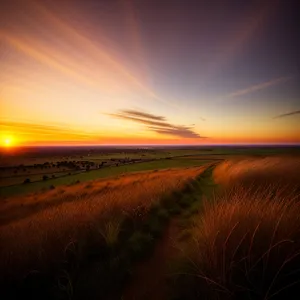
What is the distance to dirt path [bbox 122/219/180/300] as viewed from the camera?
2.70 m

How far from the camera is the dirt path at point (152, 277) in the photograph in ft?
8.85

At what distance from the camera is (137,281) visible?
300 cm

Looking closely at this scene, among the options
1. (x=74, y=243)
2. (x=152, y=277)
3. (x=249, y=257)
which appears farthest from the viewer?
(x=74, y=243)

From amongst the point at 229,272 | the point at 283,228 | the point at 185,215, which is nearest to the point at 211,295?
the point at 229,272

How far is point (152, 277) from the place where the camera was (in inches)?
120

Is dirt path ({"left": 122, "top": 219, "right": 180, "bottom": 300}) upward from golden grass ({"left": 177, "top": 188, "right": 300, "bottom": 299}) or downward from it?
downward

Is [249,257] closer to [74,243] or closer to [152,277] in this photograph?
[152,277]

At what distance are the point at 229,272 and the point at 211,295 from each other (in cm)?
33

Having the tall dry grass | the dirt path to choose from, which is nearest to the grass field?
the dirt path

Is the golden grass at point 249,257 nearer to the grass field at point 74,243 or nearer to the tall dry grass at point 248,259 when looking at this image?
the tall dry grass at point 248,259

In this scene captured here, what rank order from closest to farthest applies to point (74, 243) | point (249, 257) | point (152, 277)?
point (249, 257)
point (152, 277)
point (74, 243)

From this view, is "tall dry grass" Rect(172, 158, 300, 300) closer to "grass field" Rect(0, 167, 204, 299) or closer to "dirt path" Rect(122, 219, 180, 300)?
"dirt path" Rect(122, 219, 180, 300)

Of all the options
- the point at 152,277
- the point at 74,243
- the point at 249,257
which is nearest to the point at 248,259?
the point at 249,257

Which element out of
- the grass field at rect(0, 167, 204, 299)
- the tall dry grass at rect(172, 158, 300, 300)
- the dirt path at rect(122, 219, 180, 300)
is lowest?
the dirt path at rect(122, 219, 180, 300)
